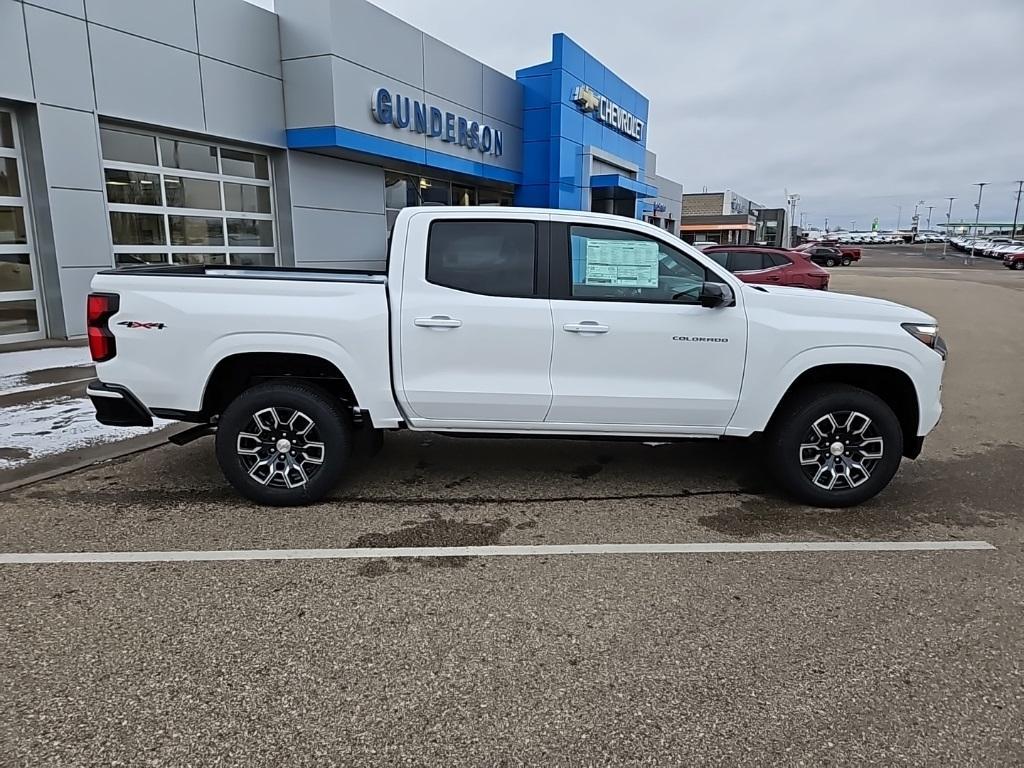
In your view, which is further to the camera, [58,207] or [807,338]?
[58,207]

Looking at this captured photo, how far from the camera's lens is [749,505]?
502cm

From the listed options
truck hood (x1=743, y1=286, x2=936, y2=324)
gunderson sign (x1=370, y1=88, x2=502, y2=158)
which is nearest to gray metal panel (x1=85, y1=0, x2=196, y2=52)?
gunderson sign (x1=370, y1=88, x2=502, y2=158)

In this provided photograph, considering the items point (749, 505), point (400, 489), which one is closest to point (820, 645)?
point (749, 505)

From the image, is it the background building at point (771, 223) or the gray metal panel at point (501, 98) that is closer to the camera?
the gray metal panel at point (501, 98)

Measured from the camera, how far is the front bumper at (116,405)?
4.69m

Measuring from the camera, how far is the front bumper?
15.4 ft

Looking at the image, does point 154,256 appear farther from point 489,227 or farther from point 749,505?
point 749,505

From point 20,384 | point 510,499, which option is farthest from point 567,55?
point 510,499

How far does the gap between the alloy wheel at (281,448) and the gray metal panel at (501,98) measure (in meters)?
17.2

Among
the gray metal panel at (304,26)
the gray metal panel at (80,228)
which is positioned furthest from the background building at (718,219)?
the gray metal panel at (80,228)

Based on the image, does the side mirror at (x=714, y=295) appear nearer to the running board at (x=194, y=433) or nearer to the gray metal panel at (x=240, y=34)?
the running board at (x=194, y=433)

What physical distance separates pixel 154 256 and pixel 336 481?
9.60 meters

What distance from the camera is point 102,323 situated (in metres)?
4.63

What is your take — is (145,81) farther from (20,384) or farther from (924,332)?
(924,332)
